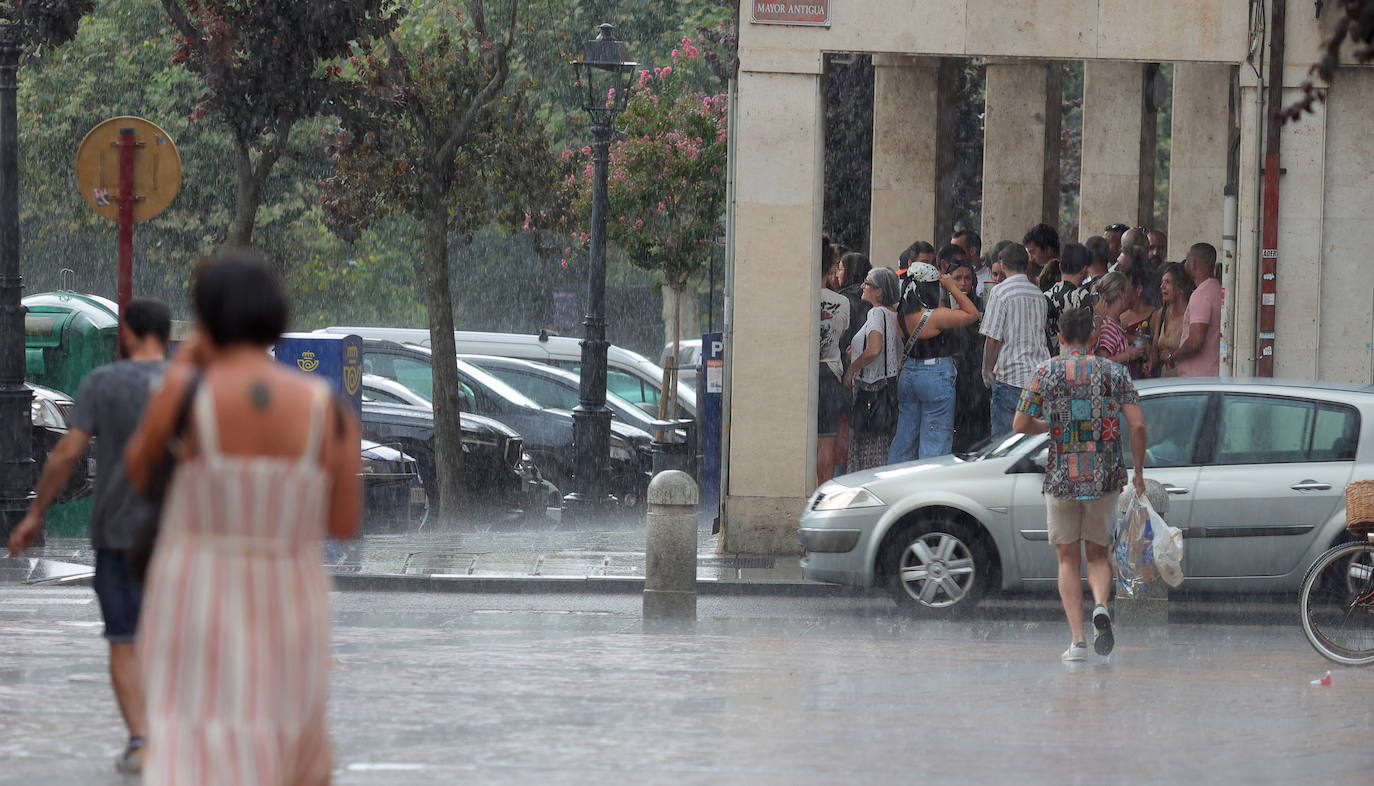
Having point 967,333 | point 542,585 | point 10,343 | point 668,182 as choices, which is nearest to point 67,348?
point 10,343

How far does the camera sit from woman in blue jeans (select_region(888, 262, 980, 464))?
14.0m

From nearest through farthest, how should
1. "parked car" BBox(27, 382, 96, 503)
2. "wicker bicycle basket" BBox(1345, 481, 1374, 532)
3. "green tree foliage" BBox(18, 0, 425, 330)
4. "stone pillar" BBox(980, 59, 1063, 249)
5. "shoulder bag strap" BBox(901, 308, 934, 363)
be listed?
"wicker bicycle basket" BBox(1345, 481, 1374, 532), "shoulder bag strap" BBox(901, 308, 934, 363), "parked car" BBox(27, 382, 96, 503), "stone pillar" BBox(980, 59, 1063, 249), "green tree foliage" BBox(18, 0, 425, 330)

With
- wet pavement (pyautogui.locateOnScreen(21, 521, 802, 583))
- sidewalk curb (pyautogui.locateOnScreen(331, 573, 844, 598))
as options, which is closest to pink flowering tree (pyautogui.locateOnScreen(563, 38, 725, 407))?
wet pavement (pyautogui.locateOnScreen(21, 521, 802, 583))

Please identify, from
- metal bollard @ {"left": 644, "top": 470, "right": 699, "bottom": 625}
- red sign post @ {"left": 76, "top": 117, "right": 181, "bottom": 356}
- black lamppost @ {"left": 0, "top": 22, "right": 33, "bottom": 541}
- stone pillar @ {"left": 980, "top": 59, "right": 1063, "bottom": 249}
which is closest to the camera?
metal bollard @ {"left": 644, "top": 470, "right": 699, "bottom": 625}

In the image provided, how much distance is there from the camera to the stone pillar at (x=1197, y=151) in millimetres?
25609

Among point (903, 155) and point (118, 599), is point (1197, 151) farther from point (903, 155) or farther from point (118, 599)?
point (118, 599)

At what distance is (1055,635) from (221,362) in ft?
25.0

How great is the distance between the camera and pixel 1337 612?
9922 mm

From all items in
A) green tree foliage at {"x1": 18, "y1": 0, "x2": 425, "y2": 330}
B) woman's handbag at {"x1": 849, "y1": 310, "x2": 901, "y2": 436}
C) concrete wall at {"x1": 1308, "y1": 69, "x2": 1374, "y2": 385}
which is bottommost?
woman's handbag at {"x1": 849, "y1": 310, "x2": 901, "y2": 436}

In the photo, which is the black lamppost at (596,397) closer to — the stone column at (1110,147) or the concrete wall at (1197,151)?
the stone column at (1110,147)

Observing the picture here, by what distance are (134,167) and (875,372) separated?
209 inches

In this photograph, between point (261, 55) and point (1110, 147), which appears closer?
point (261, 55)

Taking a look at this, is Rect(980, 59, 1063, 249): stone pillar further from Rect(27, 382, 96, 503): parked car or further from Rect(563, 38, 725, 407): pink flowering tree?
Rect(27, 382, 96, 503): parked car

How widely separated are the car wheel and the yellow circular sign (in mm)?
5231
